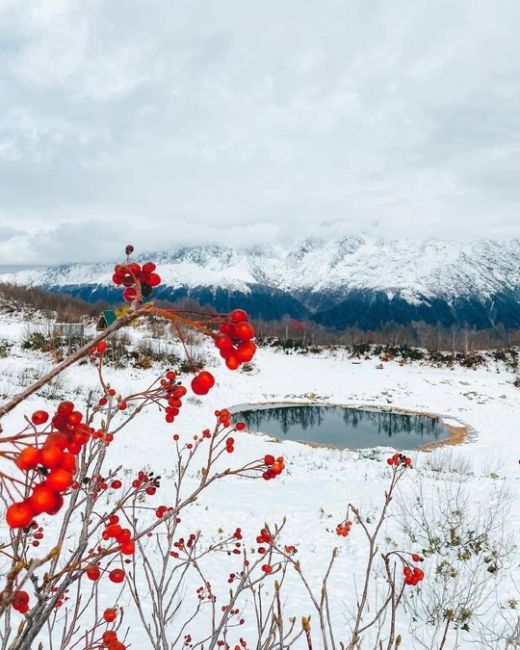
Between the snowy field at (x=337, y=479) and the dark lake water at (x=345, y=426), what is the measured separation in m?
1.85

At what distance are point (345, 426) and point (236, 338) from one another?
27863 mm

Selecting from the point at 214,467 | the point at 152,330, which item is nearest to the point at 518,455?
the point at 214,467

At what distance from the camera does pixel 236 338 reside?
0.94 metres

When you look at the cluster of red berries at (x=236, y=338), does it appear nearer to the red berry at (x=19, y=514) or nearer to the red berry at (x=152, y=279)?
the red berry at (x=152, y=279)

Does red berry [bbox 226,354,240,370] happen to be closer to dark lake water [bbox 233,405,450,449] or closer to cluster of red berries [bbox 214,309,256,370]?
cluster of red berries [bbox 214,309,256,370]

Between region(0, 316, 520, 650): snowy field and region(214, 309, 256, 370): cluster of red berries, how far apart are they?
6.59ft

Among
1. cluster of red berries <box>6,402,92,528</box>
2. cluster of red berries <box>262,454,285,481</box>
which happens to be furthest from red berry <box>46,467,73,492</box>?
cluster of red berries <box>262,454,285,481</box>

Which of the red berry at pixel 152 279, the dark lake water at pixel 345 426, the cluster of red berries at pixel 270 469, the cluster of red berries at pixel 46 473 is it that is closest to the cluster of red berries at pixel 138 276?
the red berry at pixel 152 279

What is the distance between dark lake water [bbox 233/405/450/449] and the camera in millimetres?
23891

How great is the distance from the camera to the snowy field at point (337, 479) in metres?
6.29

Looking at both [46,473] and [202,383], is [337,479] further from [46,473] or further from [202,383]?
[46,473]

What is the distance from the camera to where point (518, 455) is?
1986 centimetres

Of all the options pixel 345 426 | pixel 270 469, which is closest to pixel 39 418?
pixel 270 469

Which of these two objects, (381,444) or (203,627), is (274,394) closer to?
(381,444)
